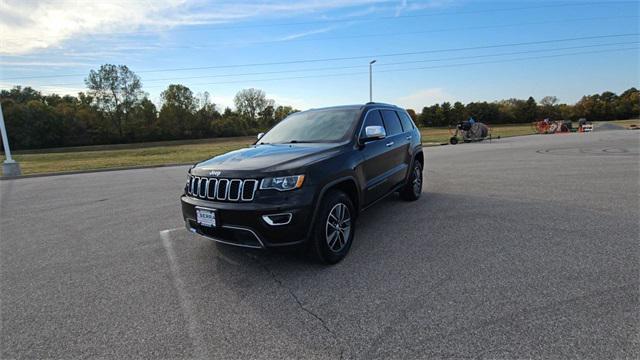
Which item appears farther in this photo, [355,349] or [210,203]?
[210,203]

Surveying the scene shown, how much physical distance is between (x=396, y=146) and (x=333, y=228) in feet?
7.49

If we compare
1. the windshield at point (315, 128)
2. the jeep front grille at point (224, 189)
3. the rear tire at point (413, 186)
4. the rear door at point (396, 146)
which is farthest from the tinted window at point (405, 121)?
the jeep front grille at point (224, 189)

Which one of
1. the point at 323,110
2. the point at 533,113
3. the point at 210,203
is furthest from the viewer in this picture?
the point at 533,113

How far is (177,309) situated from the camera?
2824mm

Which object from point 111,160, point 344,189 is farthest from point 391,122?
point 111,160

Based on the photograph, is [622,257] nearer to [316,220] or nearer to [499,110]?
[316,220]

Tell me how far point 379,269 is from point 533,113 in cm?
9509

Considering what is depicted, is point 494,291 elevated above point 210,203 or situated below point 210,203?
below

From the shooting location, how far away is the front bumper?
3014 millimetres

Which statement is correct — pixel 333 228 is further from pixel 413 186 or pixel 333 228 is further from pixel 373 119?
pixel 413 186

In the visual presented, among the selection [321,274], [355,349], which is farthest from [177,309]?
[355,349]

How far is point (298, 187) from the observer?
3109mm

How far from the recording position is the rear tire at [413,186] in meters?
5.97

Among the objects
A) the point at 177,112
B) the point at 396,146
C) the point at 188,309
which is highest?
the point at 177,112
